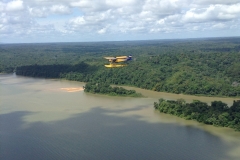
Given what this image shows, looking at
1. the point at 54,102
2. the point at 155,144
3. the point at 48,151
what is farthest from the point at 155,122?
the point at 54,102

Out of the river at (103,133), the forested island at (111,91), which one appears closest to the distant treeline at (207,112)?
the river at (103,133)

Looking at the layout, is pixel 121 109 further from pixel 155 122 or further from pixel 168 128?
pixel 168 128

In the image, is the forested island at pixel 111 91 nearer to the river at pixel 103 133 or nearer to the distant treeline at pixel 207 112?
the river at pixel 103 133

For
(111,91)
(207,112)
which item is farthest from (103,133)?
(111,91)

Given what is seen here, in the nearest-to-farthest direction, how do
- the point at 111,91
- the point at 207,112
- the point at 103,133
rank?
1. the point at 103,133
2. the point at 207,112
3. the point at 111,91

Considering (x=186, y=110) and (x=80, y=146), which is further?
(x=186, y=110)

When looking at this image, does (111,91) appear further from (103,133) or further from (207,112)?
(103,133)
